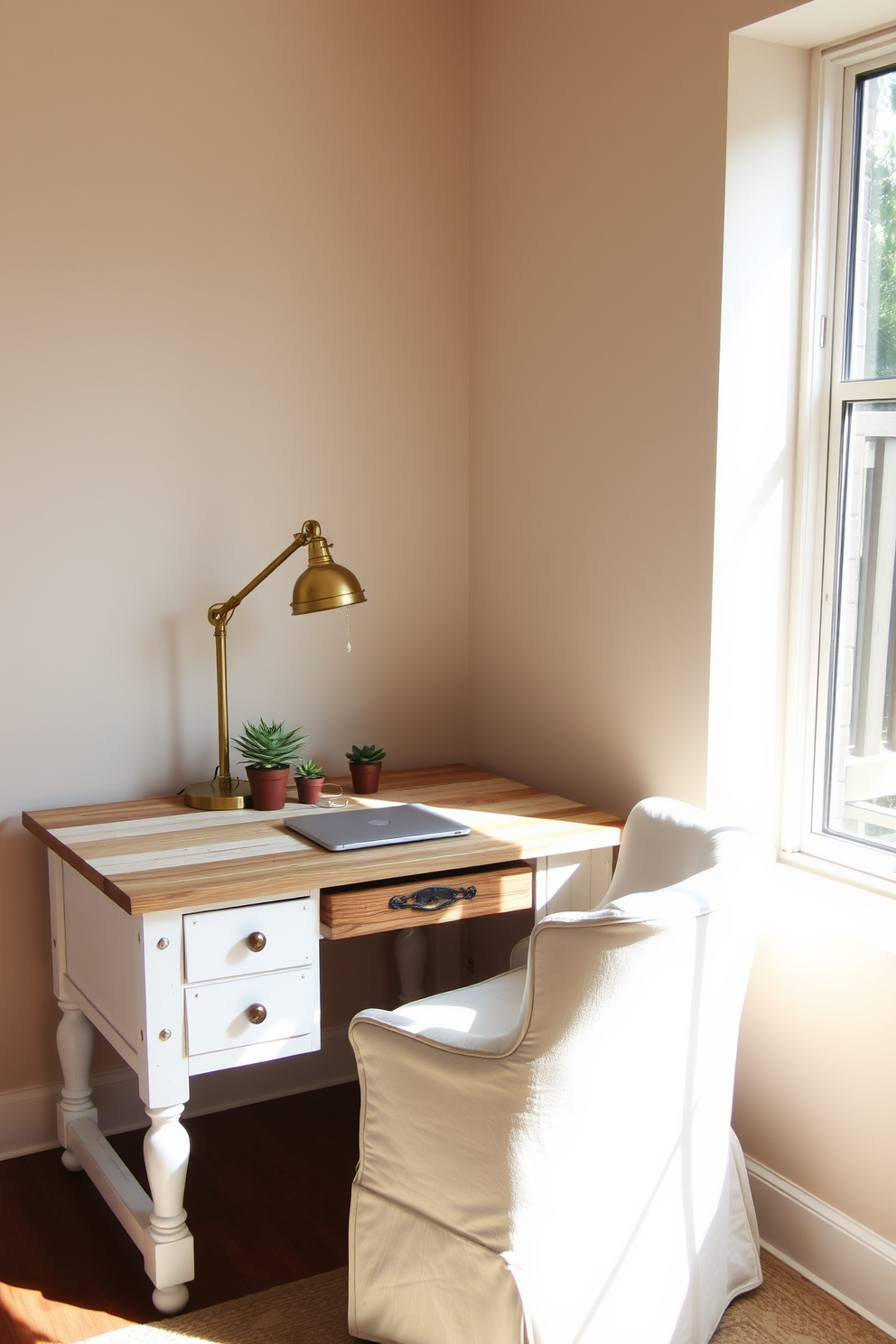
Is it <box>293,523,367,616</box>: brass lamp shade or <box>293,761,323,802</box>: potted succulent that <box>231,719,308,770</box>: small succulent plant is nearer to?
<box>293,761,323,802</box>: potted succulent

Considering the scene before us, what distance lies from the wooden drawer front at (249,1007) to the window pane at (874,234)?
1410mm

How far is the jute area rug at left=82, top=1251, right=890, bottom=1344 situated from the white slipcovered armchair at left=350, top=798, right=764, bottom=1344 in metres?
0.07

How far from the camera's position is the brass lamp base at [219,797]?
7.77 ft

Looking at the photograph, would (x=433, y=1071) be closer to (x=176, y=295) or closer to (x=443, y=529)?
(x=443, y=529)

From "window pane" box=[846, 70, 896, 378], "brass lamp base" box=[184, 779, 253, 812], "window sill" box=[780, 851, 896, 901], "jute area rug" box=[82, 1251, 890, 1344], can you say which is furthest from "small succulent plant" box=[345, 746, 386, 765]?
"window pane" box=[846, 70, 896, 378]

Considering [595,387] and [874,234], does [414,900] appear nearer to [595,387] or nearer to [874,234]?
[595,387]

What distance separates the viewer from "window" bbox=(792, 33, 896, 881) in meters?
2.04

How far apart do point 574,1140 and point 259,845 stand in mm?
759

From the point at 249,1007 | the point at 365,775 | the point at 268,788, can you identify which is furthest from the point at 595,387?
the point at 249,1007

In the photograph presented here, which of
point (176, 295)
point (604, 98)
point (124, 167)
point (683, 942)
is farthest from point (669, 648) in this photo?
point (124, 167)

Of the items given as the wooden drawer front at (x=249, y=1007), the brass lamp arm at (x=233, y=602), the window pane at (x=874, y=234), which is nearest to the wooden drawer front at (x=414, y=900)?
the wooden drawer front at (x=249, y=1007)

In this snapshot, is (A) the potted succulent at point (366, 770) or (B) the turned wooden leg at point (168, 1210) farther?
(A) the potted succulent at point (366, 770)

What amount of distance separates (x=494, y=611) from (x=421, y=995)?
92 centimetres

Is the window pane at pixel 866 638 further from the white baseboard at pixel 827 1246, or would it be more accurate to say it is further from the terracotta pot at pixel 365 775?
the terracotta pot at pixel 365 775
